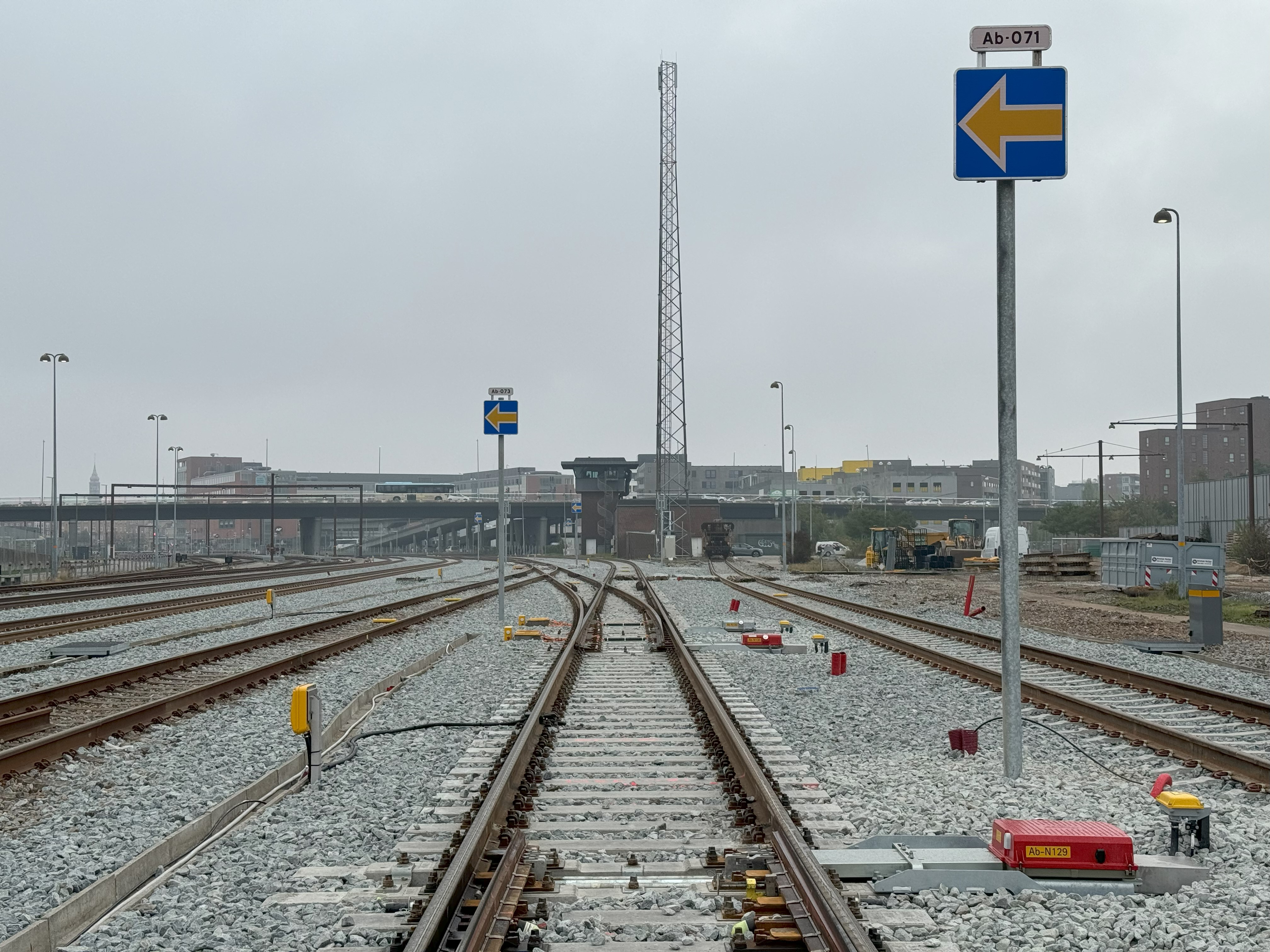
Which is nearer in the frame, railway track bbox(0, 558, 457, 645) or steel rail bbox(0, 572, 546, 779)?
steel rail bbox(0, 572, 546, 779)

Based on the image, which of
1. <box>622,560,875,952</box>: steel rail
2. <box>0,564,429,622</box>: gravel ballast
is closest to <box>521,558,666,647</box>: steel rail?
<box>622,560,875,952</box>: steel rail

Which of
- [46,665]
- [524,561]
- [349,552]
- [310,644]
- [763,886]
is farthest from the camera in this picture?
[349,552]

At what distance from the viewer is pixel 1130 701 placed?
11.1 metres

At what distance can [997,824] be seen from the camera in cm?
560

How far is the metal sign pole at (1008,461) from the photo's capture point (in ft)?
25.0

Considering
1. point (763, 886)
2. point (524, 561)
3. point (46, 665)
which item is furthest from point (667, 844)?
point (524, 561)

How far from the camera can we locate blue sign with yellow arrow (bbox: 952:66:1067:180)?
7590 mm

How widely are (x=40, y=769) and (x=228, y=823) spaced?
2.64m

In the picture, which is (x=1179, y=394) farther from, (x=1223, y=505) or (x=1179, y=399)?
(x=1223, y=505)

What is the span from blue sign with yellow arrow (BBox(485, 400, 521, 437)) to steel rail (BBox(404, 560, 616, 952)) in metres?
8.01

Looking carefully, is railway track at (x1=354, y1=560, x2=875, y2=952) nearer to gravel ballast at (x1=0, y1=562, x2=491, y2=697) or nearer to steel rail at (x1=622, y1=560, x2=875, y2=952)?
steel rail at (x1=622, y1=560, x2=875, y2=952)

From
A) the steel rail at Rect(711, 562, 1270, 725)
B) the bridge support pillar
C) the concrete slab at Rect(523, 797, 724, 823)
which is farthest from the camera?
the bridge support pillar

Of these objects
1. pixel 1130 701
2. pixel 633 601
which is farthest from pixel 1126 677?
pixel 633 601

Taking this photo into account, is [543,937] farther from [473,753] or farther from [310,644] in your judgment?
[310,644]
